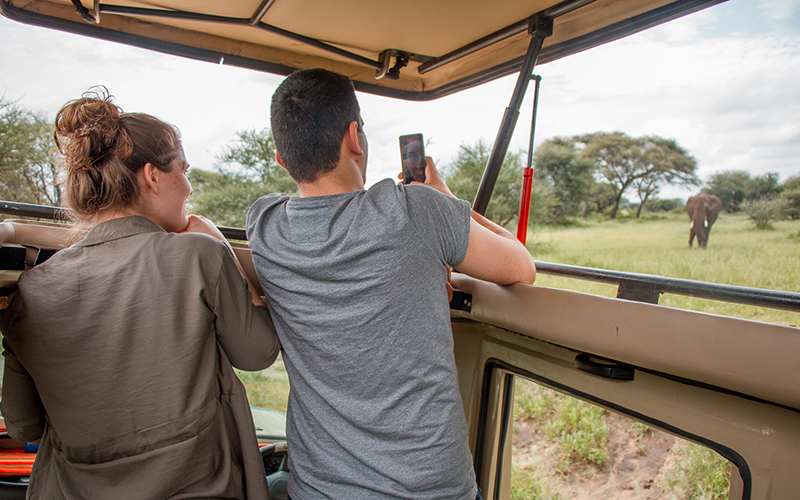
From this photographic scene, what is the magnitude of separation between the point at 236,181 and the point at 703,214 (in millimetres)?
11771

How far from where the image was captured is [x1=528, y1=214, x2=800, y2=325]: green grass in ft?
31.3

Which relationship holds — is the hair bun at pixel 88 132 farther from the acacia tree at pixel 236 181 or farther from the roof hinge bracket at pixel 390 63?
the acacia tree at pixel 236 181

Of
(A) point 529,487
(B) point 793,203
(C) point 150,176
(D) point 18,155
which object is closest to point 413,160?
(C) point 150,176

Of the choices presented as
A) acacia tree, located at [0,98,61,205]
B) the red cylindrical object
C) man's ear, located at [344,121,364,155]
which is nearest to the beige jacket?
man's ear, located at [344,121,364,155]

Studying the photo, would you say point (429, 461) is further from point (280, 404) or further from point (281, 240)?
point (280, 404)

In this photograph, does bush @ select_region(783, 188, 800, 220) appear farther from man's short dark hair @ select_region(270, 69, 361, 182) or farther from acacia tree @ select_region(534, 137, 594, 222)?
man's short dark hair @ select_region(270, 69, 361, 182)

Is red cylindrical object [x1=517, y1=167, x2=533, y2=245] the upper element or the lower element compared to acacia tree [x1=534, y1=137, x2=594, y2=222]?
lower

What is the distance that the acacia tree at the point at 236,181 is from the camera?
10656mm

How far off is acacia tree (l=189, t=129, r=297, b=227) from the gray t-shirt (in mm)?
10023

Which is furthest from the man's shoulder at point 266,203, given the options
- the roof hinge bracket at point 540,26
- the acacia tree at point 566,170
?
the acacia tree at point 566,170

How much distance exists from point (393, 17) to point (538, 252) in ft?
38.6

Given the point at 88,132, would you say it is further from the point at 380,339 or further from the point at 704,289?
the point at 704,289

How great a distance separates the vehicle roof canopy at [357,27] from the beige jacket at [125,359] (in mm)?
806

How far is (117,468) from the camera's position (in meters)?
0.99
